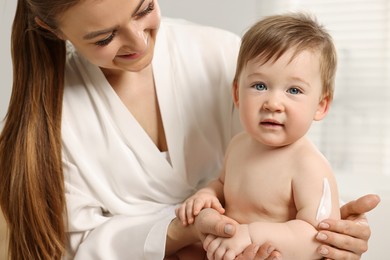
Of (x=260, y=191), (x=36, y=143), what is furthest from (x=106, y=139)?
(x=260, y=191)

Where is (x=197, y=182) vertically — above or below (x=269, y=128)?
below

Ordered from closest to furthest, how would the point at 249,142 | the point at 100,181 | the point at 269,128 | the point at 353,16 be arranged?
the point at 269,128 → the point at 249,142 → the point at 100,181 → the point at 353,16

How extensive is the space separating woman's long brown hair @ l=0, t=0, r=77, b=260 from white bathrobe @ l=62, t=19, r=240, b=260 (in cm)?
5

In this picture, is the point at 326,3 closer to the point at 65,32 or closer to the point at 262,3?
the point at 262,3

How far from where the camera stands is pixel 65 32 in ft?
4.82

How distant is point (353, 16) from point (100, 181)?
63.9 inches

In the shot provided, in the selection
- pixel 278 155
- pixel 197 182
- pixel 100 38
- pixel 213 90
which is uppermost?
pixel 100 38

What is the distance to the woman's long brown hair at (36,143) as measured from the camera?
5.26 feet

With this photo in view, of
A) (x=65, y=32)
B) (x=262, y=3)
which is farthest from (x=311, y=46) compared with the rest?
(x=262, y=3)

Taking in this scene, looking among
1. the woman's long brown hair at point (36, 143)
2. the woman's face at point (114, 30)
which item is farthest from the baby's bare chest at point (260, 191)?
the woman's long brown hair at point (36, 143)

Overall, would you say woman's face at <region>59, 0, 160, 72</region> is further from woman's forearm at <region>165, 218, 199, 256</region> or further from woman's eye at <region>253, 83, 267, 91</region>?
woman's forearm at <region>165, 218, 199, 256</region>

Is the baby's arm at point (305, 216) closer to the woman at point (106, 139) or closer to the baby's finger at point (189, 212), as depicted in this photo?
the baby's finger at point (189, 212)

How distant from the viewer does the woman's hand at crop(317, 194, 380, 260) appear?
4.17 ft

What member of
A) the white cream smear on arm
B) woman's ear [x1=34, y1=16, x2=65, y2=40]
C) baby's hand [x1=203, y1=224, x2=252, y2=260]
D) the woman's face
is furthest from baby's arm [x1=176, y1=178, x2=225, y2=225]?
woman's ear [x1=34, y1=16, x2=65, y2=40]
